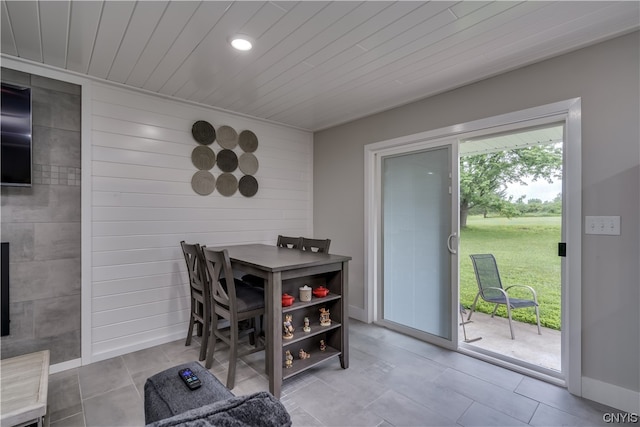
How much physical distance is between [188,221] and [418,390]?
8.47 ft

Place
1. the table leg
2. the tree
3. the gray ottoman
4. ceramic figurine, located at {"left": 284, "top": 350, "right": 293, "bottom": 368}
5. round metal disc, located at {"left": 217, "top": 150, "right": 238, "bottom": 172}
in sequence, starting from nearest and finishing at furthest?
the gray ottoman < the table leg < ceramic figurine, located at {"left": 284, "top": 350, "right": 293, "bottom": 368} < round metal disc, located at {"left": 217, "top": 150, "right": 238, "bottom": 172} < the tree

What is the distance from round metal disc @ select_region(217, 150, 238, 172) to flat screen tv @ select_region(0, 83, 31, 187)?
152 centimetres

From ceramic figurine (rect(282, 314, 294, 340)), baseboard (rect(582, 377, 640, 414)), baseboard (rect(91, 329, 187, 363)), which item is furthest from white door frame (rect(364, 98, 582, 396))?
baseboard (rect(91, 329, 187, 363))

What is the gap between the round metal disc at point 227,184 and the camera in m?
3.32

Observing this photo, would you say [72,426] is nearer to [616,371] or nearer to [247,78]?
[247,78]

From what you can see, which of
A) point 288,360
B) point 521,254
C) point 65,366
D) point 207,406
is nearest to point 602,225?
point 288,360

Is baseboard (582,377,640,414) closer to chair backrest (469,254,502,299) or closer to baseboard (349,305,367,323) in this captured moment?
chair backrest (469,254,502,299)

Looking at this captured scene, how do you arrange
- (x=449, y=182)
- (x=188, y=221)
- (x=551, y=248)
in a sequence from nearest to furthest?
1. (x=449, y=182)
2. (x=188, y=221)
3. (x=551, y=248)

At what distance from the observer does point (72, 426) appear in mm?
1777

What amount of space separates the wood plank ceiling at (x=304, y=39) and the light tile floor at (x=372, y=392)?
7.95ft

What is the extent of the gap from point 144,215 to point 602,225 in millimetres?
3649

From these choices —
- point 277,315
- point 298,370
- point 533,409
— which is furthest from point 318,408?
point 533,409

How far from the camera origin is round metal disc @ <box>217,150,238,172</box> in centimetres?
331

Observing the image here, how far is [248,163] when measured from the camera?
11.6 ft
